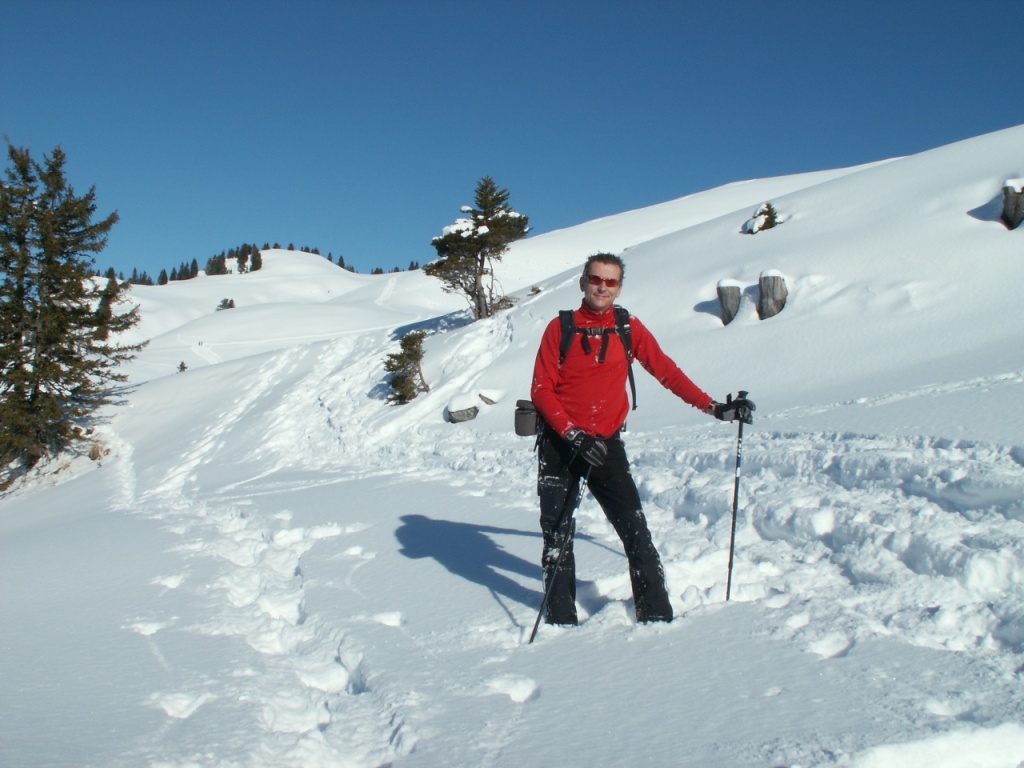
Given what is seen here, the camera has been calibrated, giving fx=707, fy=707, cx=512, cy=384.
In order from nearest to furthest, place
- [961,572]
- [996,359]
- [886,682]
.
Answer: [886,682], [961,572], [996,359]

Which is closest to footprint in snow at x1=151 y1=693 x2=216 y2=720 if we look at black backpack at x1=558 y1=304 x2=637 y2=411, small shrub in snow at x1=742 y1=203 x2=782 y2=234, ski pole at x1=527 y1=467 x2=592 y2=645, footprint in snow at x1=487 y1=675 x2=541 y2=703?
footprint in snow at x1=487 y1=675 x2=541 y2=703

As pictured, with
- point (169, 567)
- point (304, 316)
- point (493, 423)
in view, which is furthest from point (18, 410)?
point (304, 316)

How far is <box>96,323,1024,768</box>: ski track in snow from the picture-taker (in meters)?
2.95

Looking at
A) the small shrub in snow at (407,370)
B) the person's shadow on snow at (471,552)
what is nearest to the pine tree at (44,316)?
the small shrub in snow at (407,370)

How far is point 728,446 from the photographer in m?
7.31

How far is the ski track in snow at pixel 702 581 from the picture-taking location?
9.68ft

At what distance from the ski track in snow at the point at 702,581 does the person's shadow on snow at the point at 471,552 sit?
412 mm

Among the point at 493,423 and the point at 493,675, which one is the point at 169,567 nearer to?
the point at 493,675

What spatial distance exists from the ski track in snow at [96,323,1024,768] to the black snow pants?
0.20 meters

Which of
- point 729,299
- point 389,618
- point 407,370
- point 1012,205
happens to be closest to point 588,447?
point 389,618

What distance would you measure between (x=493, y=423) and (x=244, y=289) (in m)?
87.8

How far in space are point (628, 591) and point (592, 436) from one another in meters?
1.28

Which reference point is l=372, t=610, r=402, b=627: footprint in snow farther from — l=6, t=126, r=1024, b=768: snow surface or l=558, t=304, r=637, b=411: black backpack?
l=558, t=304, r=637, b=411: black backpack

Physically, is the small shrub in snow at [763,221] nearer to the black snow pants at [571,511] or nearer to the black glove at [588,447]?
the black snow pants at [571,511]
